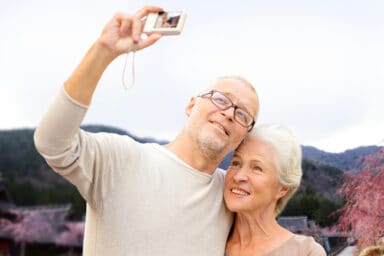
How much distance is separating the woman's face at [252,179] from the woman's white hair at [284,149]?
0.01 meters

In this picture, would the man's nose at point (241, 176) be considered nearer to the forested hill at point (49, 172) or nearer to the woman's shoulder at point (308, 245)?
the woman's shoulder at point (308, 245)

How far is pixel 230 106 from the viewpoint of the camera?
1459 millimetres

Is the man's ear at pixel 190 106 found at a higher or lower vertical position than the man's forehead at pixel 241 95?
lower

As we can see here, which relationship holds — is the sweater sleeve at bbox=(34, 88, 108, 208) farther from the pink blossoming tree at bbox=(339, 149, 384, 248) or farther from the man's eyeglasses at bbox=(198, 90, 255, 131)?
the pink blossoming tree at bbox=(339, 149, 384, 248)

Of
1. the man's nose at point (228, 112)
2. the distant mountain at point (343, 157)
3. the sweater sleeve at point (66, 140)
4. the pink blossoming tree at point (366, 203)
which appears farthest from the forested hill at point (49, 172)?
the sweater sleeve at point (66, 140)

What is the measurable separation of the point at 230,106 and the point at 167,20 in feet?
1.07

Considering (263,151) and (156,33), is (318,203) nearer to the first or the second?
(263,151)

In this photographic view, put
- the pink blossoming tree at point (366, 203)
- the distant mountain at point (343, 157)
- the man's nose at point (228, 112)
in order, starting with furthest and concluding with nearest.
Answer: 1. the distant mountain at point (343, 157)
2. the pink blossoming tree at point (366, 203)
3. the man's nose at point (228, 112)

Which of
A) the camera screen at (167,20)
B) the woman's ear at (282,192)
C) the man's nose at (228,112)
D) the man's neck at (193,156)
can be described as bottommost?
the woman's ear at (282,192)

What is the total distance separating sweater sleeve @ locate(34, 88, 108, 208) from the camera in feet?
3.77

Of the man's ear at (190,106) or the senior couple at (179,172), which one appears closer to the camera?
the senior couple at (179,172)

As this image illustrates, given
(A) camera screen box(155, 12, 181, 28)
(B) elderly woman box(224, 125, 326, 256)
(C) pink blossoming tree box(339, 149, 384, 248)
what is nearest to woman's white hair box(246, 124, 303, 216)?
(B) elderly woman box(224, 125, 326, 256)

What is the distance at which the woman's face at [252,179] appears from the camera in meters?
Result: 1.47

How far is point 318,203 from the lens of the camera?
5797 millimetres
